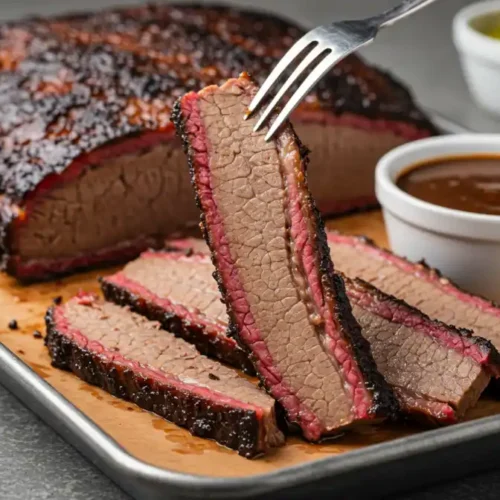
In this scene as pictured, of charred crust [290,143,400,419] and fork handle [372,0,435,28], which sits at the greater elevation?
fork handle [372,0,435,28]

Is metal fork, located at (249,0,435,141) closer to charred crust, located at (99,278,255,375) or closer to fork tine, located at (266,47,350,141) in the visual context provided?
fork tine, located at (266,47,350,141)

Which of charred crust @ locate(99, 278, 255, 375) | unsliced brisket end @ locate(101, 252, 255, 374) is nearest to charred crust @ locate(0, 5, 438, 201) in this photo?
unsliced brisket end @ locate(101, 252, 255, 374)

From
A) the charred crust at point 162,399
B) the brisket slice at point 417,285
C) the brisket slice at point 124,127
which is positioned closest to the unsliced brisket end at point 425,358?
the brisket slice at point 417,285

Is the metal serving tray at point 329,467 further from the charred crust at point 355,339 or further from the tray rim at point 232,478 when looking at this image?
the charred crust at point 355,339

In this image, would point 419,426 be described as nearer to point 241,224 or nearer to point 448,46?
point 241,224

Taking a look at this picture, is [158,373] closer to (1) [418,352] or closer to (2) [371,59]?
(1) [418,352]

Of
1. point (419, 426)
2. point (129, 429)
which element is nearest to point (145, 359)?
point (129, 429)

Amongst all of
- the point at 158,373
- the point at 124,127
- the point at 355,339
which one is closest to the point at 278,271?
the point at 355,339
